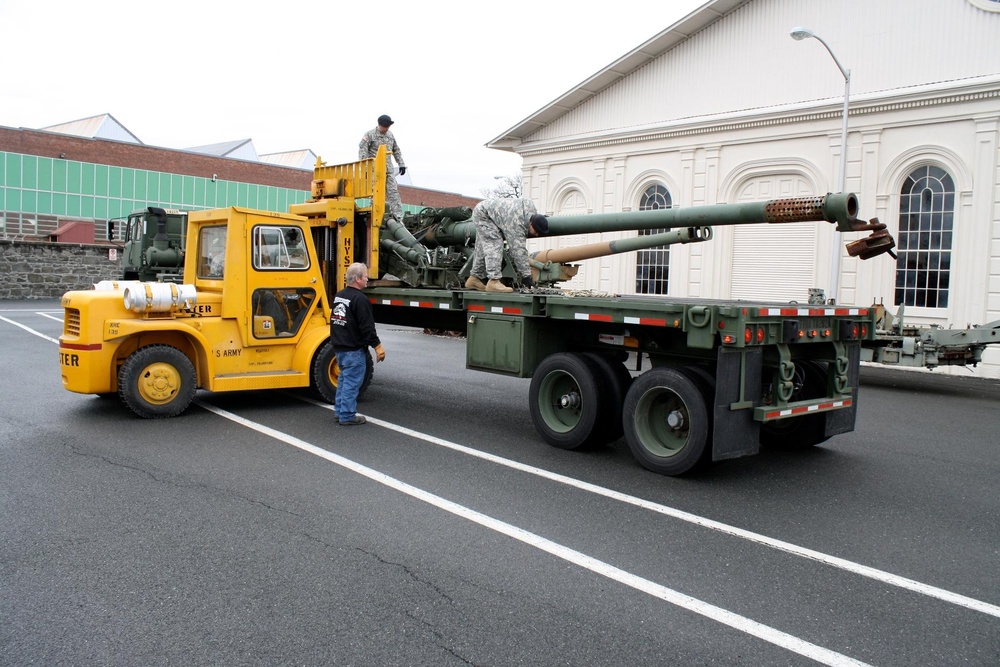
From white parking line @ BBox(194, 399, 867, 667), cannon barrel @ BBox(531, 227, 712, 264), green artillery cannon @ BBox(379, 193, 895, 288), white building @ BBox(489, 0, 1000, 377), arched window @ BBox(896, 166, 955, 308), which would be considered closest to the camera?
white parking line @ BBox(194, 399, 867, 667)

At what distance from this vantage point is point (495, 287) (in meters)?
8.83

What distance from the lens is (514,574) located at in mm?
4531

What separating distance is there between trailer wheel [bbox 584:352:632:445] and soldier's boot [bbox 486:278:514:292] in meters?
1.53

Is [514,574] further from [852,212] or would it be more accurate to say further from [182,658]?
[852,212]

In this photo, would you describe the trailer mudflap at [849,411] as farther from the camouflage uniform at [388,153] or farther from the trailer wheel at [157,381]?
the trailer wheel at [157,381]

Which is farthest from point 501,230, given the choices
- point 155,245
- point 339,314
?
point 155,245

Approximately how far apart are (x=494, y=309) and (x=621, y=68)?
15.5 metres

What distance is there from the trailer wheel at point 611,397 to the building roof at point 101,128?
5900 centimetres

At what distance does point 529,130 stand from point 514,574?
21189mm

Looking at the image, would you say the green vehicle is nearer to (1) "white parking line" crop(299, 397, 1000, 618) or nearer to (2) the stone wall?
(2) the stone wall

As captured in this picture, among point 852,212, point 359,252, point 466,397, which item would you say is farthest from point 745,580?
point 359,252

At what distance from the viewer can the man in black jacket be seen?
8445 millimetres

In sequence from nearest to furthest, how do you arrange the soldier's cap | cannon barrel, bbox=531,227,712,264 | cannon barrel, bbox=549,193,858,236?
cannon barrel, bbox=549,193,858,236
cannon barrel, bbox=531,227,712,264
the soldier's cap

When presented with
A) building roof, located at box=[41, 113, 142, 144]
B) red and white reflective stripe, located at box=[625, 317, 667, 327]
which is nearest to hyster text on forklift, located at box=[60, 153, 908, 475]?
red and white reflective stripe, located at box=[625, 317, 667, 327]
